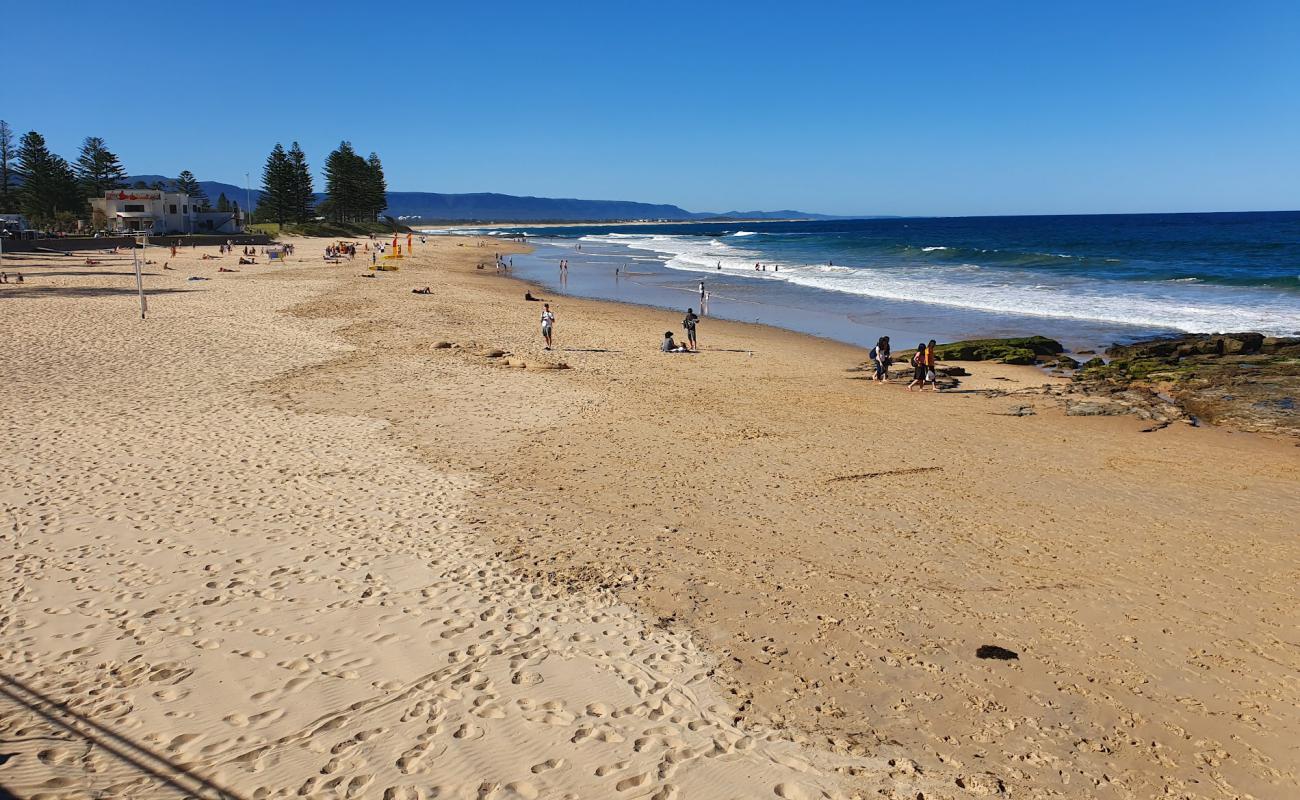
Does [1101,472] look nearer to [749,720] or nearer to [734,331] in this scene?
[749,720]

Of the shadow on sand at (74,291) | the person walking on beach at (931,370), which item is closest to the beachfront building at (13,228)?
the shadow on sand at (74,291)

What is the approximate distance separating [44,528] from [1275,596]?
11.9 meters

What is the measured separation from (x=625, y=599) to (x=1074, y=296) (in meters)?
34.1

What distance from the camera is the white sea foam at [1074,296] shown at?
2758 cm

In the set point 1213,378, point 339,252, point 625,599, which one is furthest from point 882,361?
point 339,252

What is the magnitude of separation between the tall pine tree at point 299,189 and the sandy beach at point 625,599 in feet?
269

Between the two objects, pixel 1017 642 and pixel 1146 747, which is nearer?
pixel 1146 747

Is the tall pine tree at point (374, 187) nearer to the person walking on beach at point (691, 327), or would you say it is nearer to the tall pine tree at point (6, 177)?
the tall pine tree at point (6, 177)

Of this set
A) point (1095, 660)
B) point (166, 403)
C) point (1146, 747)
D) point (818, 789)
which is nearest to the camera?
point (818, 789)

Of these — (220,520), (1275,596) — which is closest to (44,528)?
(220,520)

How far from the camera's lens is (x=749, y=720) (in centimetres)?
543

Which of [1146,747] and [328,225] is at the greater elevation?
[328,225]

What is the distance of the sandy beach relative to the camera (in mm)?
5000

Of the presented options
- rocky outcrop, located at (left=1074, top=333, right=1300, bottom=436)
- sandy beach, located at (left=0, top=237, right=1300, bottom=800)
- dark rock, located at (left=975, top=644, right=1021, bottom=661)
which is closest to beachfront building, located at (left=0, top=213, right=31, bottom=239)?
sandy beach, located at (left=0, top=237, right=1300, bottom=800)
